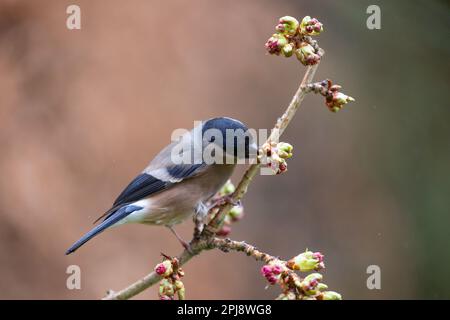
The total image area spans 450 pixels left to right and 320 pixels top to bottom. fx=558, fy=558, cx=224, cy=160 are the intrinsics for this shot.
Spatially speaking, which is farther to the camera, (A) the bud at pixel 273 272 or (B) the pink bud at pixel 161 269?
(B) the pink bud at pixel 161 269

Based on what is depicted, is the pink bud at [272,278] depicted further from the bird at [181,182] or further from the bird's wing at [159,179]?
the bird's wing at [159,179]

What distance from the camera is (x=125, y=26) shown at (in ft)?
15.1

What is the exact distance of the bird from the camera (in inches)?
106

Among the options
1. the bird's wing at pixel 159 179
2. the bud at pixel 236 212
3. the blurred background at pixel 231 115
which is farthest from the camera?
the blurred background at pixel 231 115

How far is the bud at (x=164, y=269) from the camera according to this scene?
1679 millimetres

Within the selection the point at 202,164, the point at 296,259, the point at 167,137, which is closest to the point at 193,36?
the point at 167,137

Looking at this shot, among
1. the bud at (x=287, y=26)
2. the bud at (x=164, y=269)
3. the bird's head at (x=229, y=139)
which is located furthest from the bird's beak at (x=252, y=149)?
the bud at (x=164, y=269)

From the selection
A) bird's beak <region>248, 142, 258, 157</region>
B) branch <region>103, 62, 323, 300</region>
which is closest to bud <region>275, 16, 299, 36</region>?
branch <region>103, 62, 323, 300</region>

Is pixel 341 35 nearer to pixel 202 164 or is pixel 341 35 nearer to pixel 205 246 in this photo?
pixel 202 164

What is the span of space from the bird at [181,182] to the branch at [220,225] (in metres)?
0.60

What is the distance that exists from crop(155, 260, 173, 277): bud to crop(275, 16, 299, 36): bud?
32.5 inches

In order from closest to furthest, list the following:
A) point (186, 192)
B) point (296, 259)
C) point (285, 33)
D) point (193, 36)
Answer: point (296, 259) → point (285, 33) → point (186, 192) → point (193, 36)

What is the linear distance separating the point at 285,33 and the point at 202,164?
1186 mm

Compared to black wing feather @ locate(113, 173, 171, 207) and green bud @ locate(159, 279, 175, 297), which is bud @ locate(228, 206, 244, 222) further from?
black wing feather @ locate(113, 173, 171, 207)
